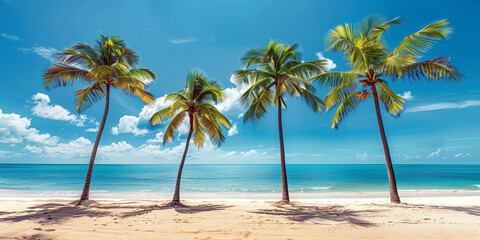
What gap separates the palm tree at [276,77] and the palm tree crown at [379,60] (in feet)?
3.43

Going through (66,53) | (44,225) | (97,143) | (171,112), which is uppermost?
(66,53)

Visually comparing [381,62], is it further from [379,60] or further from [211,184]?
[211,184]

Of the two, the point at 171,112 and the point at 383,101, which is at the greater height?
the point at 383,101

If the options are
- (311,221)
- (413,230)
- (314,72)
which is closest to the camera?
(413,230)

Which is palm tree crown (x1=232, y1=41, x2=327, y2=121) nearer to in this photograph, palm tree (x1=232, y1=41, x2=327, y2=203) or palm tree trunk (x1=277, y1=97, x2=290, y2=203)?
palm tree (x1=232, y1=41, x2=327, y2=203)

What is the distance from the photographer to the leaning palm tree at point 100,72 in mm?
9828

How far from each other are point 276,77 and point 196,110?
4.13 m

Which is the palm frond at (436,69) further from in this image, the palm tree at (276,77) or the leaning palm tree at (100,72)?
the leaning palm tree at (100,72)

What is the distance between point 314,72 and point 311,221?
23.5 feet

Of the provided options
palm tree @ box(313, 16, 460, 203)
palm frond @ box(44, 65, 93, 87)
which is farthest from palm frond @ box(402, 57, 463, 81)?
palm frond @ box(44, 65, 93, 87)

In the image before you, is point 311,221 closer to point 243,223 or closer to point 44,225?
point 243,223

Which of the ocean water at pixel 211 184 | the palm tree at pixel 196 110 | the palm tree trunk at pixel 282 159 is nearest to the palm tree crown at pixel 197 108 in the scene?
the palm tree at pixel 196 110

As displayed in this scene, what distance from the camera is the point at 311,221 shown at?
5957 millimetres

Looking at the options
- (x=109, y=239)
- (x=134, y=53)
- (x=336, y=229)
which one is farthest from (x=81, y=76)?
(x=336, y=229)
